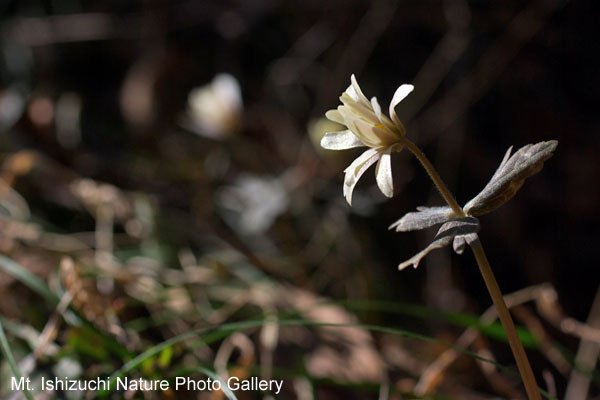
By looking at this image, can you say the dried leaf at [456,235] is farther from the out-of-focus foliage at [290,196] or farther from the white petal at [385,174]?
the out-of-focus foliage at [290,196]

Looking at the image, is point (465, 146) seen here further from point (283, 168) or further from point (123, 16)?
point (123, 16)

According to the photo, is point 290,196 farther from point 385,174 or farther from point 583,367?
point 385,174

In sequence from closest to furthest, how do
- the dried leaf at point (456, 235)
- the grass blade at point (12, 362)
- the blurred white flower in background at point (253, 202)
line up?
1. the dried leaf at point (456, 235)
2. the grass blade at point (12, 362)
3. the blurred white flower in background at point (253, 202)

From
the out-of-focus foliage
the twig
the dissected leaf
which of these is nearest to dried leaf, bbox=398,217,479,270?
the dissected leaf

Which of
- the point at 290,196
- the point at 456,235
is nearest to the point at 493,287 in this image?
the point at 456,235

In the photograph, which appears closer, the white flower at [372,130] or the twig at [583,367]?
the white flower at [372,130]

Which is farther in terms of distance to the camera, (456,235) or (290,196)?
(290,196)

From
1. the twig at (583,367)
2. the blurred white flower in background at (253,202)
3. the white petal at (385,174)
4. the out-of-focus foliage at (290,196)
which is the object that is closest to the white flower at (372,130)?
the white petal at (385,174)
